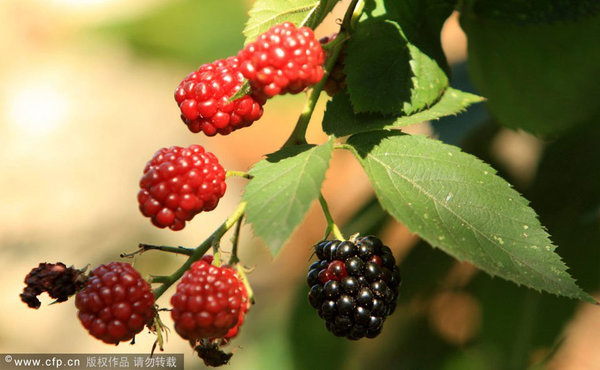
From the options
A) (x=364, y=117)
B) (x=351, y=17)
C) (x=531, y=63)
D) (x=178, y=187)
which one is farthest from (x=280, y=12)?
(x=531, y=63)

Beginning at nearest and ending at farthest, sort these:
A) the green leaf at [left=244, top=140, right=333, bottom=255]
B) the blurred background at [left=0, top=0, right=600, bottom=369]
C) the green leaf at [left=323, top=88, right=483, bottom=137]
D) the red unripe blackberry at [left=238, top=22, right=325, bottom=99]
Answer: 1. the green leaf at [left=244, top=140, right=333, bottom=255]
2. the red unripe blackberry at [left=238, top=22, right=325, bottom=99]
3. the green leaf at [left=323, top=88, right=483, bottom=137]
4. the blurred background at [left=0, top=0, right=600, bottom=369]

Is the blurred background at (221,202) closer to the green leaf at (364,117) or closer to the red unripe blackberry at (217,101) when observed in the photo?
the green leaf at (364,117)

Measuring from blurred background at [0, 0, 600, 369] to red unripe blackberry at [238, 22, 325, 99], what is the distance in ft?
2.89

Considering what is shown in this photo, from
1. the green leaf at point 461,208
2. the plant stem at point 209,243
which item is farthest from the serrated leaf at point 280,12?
the plant stem at point 209,243

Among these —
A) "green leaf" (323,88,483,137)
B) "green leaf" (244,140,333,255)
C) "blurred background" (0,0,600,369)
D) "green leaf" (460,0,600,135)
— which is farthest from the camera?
"blurred background" (0,0,600,369)

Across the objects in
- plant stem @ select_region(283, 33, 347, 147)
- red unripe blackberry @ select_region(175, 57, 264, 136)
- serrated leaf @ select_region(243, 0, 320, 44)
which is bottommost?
plant stem @ select_region(283, 33, 347, 147)

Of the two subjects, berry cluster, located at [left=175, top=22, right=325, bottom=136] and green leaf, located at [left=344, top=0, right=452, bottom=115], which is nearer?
berry cluster, located at [left=175, top=22, right=325, bottom=136]

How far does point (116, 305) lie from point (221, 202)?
330 centimetres

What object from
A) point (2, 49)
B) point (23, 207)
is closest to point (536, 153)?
point (23, 207)

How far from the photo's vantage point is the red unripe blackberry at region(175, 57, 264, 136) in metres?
1.05

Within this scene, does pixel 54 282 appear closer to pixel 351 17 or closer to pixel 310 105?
pixel 310 105

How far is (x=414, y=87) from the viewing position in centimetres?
120

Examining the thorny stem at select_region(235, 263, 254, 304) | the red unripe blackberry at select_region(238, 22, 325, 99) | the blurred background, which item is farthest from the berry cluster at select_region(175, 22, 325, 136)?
the blurred background

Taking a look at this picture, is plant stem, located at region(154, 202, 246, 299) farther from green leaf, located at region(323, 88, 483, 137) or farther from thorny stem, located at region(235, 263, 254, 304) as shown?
green leaf, located at region(323, 88, 483, 137)
